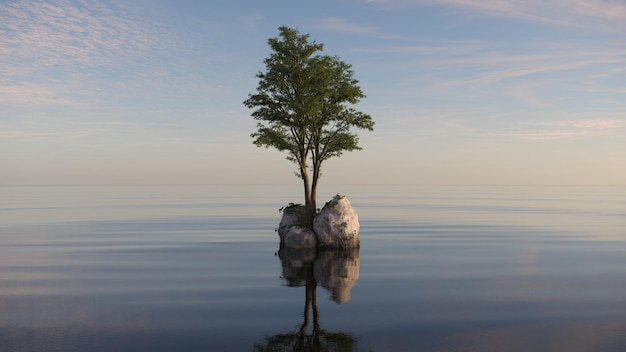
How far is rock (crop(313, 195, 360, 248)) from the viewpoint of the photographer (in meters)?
38.2

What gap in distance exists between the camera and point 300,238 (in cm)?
3881

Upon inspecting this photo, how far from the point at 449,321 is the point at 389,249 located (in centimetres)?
2148

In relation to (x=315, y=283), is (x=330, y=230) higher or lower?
higher

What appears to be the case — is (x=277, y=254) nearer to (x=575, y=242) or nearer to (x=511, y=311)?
(x=511, y=311)

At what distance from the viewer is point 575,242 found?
1768 inches

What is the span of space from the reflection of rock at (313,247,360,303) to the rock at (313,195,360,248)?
0.76m

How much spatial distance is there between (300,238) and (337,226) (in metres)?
3.17

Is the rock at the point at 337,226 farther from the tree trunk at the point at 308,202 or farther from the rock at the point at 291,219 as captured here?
the rock at the point at 291,219

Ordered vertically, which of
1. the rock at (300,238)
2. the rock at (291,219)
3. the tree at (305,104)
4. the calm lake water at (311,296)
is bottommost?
the calm lake water at (311,296)

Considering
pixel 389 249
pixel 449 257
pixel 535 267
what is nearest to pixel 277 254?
pixel 389 249

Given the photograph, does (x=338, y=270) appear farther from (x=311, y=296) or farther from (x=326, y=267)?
(x=311, y=296)

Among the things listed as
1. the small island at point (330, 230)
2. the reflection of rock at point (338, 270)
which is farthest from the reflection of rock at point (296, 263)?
the small island at point (330, 230)

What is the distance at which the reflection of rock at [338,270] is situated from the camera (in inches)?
933

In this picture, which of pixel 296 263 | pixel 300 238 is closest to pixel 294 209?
pixel 300 238
